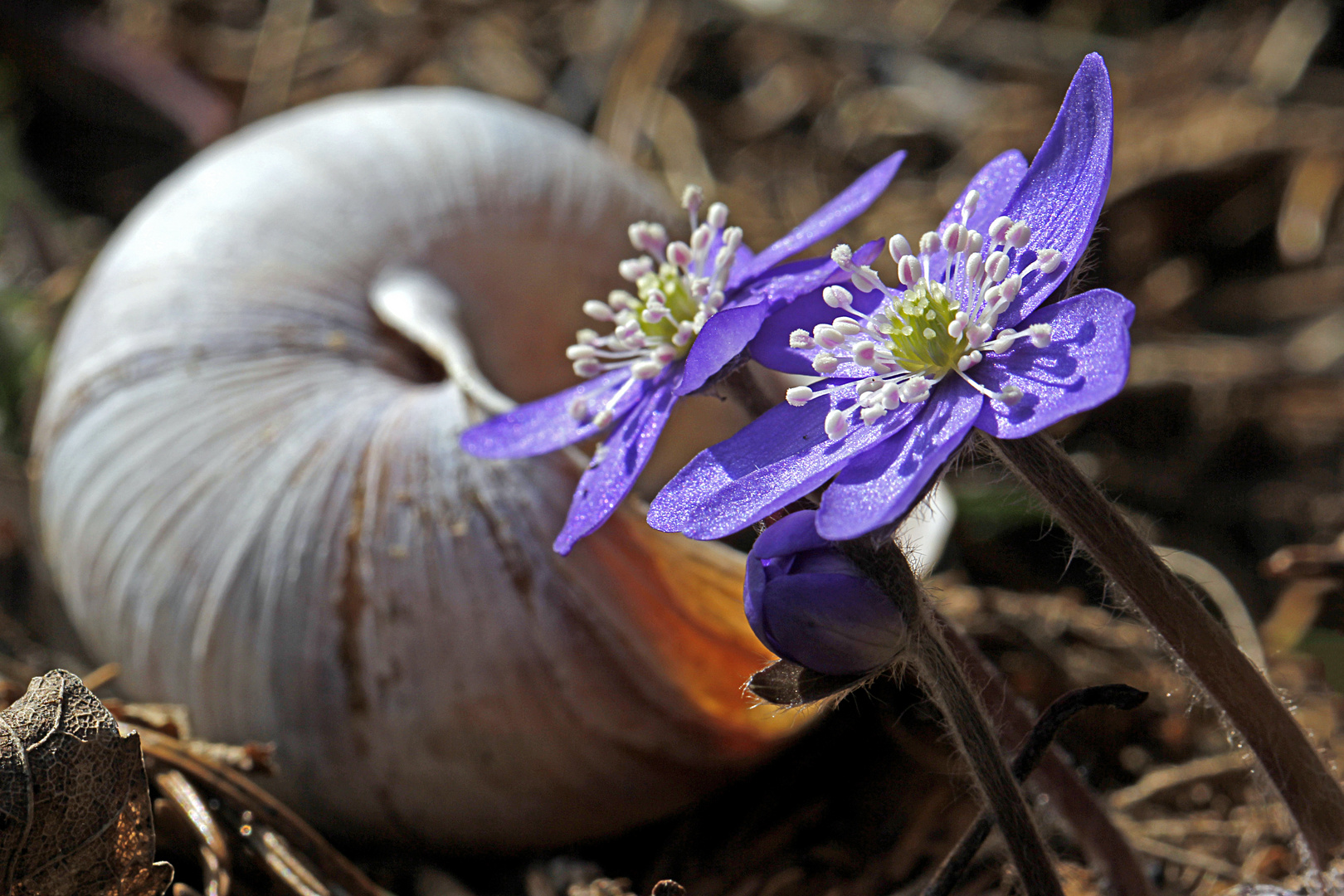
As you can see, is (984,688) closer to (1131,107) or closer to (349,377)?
(349,377)

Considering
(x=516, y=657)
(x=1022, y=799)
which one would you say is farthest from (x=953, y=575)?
(x=1022, y=799)

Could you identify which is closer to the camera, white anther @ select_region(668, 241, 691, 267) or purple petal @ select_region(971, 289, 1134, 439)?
purple petal @ select_region(971, 289, 1134, 439)

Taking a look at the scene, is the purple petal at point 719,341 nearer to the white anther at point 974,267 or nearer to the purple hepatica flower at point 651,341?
the purple hepatica flower at point 651,341

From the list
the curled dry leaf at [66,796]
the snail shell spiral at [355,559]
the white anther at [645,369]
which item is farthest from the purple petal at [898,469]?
the curled dry leaf at [66,796]

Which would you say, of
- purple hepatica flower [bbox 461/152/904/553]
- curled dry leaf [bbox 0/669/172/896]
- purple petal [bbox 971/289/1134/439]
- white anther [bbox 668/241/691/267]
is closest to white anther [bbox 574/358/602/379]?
purple hepatica flower [bbox 461/152/904/553]

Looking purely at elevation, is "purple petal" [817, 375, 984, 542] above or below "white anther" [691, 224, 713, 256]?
below

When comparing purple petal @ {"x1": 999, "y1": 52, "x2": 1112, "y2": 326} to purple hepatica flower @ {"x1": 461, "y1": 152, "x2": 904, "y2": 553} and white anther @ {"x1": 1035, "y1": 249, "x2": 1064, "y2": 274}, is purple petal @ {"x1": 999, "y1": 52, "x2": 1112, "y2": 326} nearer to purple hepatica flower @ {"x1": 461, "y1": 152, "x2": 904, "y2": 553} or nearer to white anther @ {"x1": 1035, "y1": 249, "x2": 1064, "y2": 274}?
white anther @ {"x1": 1035, "y1": 249, "x2": 1064, "y2": 274}

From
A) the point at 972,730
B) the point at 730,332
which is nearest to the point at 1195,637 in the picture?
the point at 972,730

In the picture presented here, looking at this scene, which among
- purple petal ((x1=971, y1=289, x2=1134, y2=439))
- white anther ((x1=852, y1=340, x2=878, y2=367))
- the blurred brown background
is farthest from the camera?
the blurred brown background
